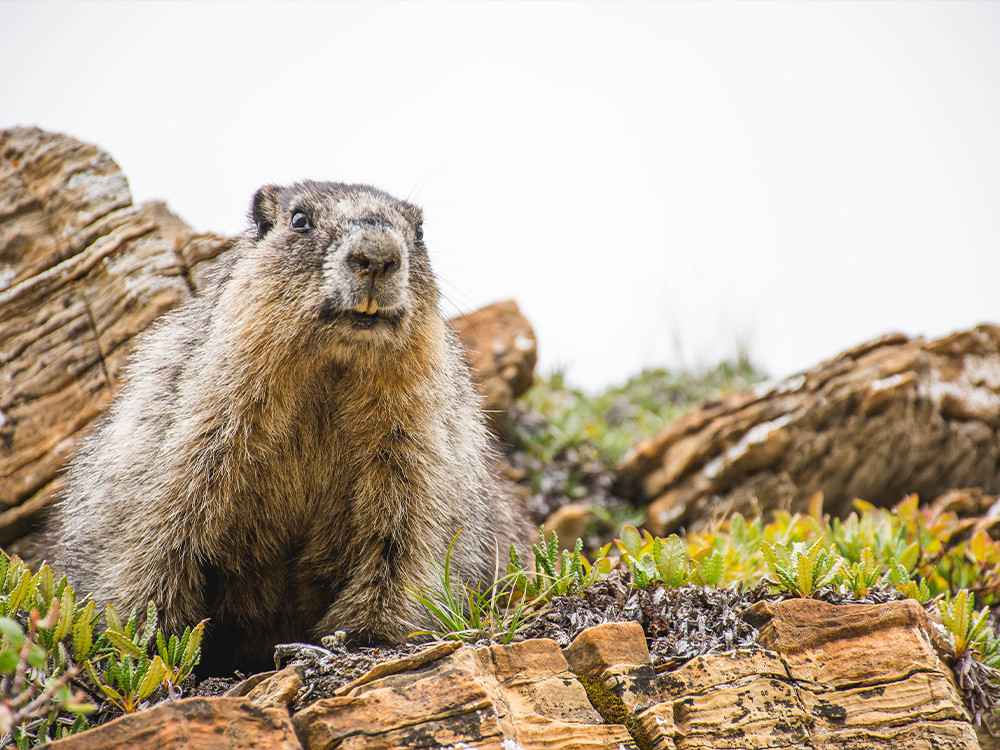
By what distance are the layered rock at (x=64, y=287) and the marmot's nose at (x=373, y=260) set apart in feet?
7.82

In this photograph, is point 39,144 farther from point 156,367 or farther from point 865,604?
point 865,604

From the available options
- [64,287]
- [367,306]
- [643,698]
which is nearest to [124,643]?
[367,306]

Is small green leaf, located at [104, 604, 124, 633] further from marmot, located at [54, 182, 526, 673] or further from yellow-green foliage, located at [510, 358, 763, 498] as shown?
yellow-green foliage, located at [510, 358, 763, 498]

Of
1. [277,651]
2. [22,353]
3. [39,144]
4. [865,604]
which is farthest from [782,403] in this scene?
[39,144]

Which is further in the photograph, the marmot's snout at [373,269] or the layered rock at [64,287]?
the layered rock at [64,287]

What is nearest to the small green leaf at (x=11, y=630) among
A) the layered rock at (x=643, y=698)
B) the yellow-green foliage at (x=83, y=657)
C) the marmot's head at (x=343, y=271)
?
the layered rock at (x=643, y=698)

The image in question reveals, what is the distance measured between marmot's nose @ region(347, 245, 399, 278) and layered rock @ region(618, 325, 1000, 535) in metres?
4.57

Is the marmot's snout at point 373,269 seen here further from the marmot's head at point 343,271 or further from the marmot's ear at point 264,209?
the marmot's ear at point 264,209

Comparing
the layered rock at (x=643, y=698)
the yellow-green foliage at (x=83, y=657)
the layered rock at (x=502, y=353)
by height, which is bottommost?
the layered rock at (x=643, y=698)

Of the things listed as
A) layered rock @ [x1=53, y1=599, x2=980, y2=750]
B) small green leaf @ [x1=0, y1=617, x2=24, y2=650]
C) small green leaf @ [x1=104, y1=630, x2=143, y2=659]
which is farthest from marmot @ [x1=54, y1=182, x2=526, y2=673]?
small green leaf @ [x1=0, y1=617, x2=24, y2=650]

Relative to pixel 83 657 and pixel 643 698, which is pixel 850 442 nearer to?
pixel 643 698

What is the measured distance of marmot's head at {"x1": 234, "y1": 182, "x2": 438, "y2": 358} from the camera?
3721 millimetres

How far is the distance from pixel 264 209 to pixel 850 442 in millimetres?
5670

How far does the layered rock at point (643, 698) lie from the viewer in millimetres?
2936
